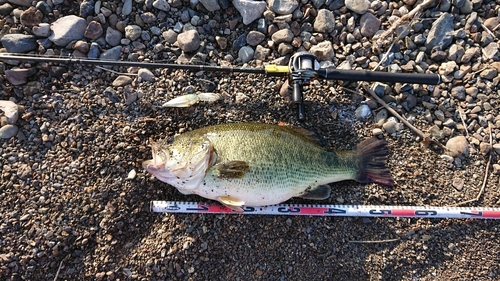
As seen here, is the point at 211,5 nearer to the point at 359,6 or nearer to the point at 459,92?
the point at 359,6

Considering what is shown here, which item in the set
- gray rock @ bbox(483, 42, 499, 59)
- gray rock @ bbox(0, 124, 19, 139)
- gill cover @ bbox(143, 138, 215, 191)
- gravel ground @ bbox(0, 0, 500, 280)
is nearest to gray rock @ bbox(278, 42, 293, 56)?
gravel ground @ bbox(0, 0, 500, 280)

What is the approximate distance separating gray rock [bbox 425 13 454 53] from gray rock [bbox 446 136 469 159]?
1138 mm

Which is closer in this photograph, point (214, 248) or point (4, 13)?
point (214, 248)

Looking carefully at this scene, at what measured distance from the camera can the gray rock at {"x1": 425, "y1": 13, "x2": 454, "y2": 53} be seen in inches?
162

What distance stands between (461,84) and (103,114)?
420 centimetres

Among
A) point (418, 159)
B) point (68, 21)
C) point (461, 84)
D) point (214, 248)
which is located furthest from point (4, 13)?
point (461, 84)

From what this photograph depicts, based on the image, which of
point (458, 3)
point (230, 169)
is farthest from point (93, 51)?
point (458, 3)

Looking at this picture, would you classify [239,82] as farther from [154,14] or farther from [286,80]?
[154,14]

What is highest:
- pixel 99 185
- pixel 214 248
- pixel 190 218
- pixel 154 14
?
pixel 154 14

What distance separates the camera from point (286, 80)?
3934 mm

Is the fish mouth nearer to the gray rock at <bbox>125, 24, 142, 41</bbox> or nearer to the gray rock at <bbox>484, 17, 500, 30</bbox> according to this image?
the gray rock at <bbox>125, 24, 142, 41</bbox>

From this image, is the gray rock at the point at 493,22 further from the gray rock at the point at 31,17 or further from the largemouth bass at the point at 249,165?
the gray rock at the point at 31,17

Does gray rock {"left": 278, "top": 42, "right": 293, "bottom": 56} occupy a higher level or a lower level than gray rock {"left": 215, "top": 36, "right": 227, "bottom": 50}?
lower

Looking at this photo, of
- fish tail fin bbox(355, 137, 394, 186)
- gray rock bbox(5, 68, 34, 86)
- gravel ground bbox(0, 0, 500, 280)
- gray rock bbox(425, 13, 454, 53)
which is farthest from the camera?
gray rock bbox(425, 13, 454, 53)
